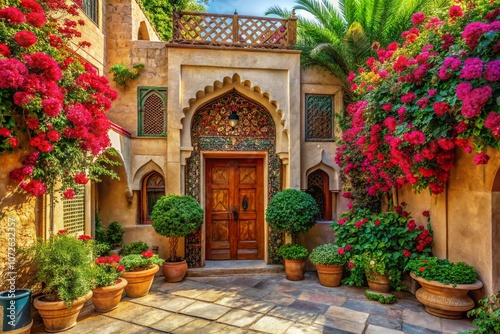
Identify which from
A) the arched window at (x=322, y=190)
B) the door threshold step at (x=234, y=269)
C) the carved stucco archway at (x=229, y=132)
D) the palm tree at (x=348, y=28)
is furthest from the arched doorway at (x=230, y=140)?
the palm tree at (x=348, y=28)

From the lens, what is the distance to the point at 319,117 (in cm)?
739

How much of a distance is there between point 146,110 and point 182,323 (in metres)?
4.59

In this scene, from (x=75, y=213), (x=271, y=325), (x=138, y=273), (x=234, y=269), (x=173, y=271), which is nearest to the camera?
(x=271, y=325)

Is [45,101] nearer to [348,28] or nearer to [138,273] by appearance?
[138,273]

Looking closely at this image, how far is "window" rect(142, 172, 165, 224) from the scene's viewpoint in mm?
7043

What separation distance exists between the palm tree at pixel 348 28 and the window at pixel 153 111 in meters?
3.43

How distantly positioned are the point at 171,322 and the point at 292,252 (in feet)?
9.71

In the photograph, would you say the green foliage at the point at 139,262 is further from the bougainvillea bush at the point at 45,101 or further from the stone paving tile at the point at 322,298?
the stone paving tile at the point at 322,298

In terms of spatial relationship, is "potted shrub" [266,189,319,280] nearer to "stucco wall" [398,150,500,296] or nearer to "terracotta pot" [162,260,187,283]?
"terracotta pot" [162,260,187,283]

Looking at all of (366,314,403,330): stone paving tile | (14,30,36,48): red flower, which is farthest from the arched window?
(14,30,36,48): red flower

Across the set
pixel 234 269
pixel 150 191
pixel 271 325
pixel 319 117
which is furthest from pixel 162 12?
pixel 271 325

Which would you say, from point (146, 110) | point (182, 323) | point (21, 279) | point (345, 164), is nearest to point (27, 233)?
point (21, 279)

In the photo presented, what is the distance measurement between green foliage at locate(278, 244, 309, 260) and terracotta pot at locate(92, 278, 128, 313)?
128 inches

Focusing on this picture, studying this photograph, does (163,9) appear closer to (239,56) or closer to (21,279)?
(239,56)
